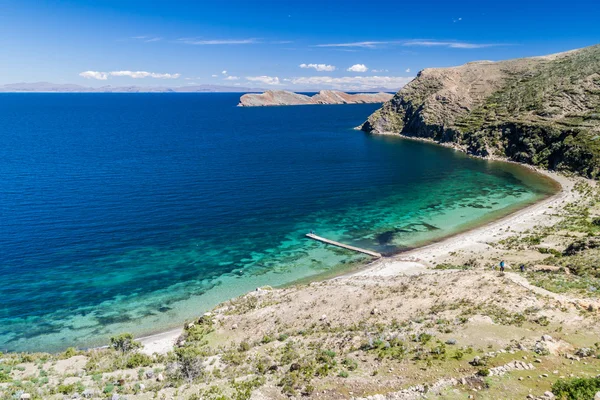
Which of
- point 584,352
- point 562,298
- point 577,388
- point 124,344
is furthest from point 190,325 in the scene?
point 562,298

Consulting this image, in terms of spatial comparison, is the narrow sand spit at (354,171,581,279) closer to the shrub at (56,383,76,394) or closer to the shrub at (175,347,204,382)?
the shrub at (175,347,204,382)

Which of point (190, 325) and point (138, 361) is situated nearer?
point (138, 361)

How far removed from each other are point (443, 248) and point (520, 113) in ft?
351

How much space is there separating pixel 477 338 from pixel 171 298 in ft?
113

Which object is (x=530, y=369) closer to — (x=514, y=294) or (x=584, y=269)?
(x=514, y=294)

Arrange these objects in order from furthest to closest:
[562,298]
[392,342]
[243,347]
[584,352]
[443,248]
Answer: [443,248] → [562,298] → [243,347] → [392,342] → [584,352]

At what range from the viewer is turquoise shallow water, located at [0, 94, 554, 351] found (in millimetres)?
45250

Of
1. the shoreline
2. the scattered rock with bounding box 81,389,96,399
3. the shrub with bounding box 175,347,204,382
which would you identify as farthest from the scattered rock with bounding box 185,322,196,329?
the scattered rock with bounding box 81,389,96,399

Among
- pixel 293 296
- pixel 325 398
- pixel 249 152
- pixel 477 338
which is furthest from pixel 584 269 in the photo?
pixel 249 152

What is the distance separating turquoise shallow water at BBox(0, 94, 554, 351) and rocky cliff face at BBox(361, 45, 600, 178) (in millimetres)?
11551

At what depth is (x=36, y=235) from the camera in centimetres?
6156

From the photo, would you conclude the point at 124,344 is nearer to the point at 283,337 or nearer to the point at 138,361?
the point at 138,361

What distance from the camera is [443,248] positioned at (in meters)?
58.2

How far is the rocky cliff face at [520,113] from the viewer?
110438 millimetres
